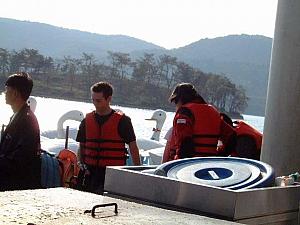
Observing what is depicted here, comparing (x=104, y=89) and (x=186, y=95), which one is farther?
(x=104, y=89)

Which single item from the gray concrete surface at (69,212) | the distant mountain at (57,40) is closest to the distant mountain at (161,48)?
the distant mountain at (57,40)

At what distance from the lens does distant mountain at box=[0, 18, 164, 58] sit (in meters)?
155

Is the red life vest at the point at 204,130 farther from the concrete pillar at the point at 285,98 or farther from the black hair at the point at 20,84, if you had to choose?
the black hair at the point at 20,84

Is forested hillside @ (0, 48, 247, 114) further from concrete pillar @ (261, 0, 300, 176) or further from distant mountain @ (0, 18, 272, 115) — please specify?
concrete pillar @ (261, 0, 300, 176)

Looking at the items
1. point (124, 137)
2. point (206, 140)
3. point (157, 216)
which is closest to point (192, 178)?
point (157, 216)

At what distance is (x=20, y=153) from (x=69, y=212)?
1905 mm

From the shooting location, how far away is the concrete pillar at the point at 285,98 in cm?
446

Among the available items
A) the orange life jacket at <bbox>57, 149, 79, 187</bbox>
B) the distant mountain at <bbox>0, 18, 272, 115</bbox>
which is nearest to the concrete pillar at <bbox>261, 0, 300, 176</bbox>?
the orange life jacket at <bbox>57, 149, 79, 187</bbox>

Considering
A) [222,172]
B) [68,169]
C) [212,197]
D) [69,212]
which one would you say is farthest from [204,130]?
[69,212]

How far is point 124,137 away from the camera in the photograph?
5.23 meters

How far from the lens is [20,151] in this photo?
3988mm

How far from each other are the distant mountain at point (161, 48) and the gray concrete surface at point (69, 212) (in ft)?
392

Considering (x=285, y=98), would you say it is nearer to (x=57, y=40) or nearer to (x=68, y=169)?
(x=68, y=169)

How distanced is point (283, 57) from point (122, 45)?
181 m
